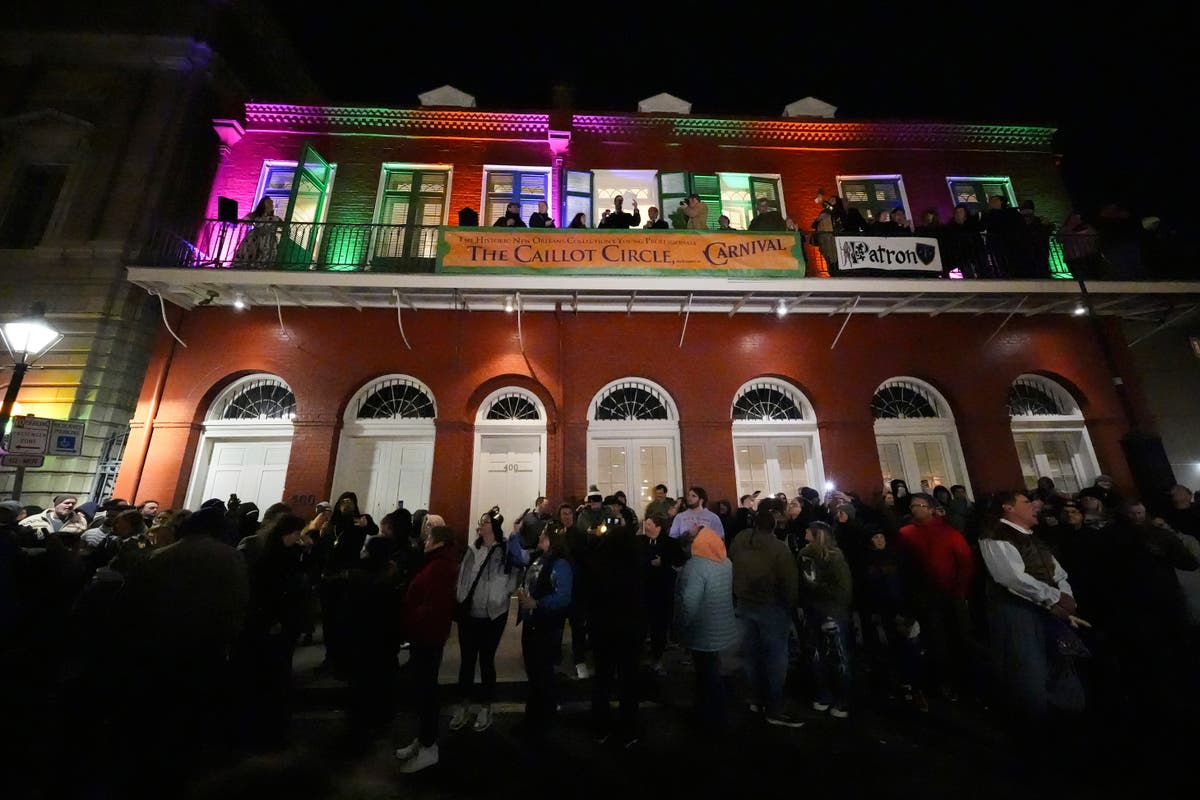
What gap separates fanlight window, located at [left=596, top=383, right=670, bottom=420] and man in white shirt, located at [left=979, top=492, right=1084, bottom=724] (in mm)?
5679

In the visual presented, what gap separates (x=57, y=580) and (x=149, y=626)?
2.62m

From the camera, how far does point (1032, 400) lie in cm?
936

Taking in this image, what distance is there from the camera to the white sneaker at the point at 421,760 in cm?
342

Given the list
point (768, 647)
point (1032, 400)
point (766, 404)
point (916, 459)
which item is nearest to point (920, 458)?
point (916, 459)

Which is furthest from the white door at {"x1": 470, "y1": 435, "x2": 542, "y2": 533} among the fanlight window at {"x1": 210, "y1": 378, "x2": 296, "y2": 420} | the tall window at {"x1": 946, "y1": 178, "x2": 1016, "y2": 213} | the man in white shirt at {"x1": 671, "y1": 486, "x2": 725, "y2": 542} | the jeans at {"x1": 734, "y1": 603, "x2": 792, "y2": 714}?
the tall window at {"x1": 946, "y1": 178, "x2": 1016, "y2": 213}

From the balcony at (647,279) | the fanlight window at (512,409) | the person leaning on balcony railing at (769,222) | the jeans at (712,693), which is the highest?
the person leaning on balcony railing at (769,222)

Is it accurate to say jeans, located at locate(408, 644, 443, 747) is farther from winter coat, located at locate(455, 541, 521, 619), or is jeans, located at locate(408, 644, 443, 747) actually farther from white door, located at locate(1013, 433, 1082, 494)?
white door, located at locate(1013, 433, 1082, 494)

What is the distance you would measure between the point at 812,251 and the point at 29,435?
1273cm

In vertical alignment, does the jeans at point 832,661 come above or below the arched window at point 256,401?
below

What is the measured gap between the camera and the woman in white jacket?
4062mm

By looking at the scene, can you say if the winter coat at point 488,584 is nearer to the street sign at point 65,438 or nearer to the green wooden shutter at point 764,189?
the street sign at point 65,438

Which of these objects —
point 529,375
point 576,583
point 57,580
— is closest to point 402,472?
point 529,375

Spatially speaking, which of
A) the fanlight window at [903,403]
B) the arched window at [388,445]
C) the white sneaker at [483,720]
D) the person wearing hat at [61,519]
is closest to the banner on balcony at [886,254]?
the fanlight window at [903,403]

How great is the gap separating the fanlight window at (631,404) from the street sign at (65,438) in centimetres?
802
